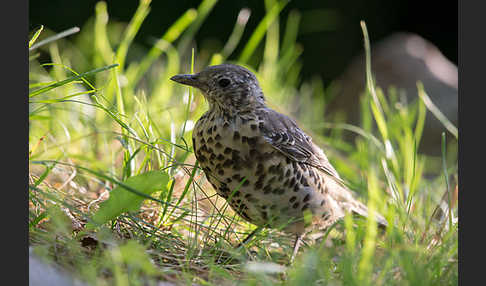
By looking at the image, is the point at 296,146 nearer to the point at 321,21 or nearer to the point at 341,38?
the point at 321,21

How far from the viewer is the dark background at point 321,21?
4.88 metres

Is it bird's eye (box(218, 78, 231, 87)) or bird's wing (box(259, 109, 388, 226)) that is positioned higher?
bird's eye (box(218, 78, 231, 87))

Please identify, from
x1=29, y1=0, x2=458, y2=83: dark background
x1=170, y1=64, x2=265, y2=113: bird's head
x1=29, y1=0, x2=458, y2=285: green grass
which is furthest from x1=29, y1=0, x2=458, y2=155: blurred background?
x1=170, y1=64, x2=265, y2=113: bird's head

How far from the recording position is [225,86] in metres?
1.75

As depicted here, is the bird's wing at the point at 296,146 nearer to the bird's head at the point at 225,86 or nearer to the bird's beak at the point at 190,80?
the bird's head at the point at 225,86

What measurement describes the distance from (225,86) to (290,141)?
1.05ft

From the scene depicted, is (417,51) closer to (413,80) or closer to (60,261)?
(413,80)

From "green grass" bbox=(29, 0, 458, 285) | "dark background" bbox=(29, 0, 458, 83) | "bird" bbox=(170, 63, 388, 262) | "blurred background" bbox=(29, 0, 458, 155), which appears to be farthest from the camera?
"dark background" bbox=(29, 0, 458, 83)

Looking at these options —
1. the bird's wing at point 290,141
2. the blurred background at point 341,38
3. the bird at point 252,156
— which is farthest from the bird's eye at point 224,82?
the blurred background at point 341,38

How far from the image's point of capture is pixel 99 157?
7.84 feet

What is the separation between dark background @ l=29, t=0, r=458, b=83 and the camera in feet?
16.0

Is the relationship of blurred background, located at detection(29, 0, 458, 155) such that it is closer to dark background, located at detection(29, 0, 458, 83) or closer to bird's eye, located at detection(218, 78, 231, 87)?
dark background, located at detection(29, 0, 458, 83)

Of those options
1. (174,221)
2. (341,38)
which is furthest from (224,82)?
(341,38)

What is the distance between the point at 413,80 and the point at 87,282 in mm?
3972
